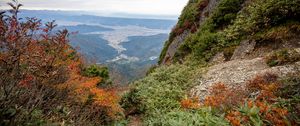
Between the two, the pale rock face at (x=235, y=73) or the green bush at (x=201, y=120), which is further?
the pale rock face at (x=235, y=73)

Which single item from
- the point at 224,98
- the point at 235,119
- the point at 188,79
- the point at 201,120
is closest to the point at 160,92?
the point at 188,79

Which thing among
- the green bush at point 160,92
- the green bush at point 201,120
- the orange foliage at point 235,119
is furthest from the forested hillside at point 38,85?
the orange foliage at point 235,119

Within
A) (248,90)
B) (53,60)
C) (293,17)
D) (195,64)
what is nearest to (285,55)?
(248,90)

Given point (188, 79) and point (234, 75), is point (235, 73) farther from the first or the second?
point (188, 79)

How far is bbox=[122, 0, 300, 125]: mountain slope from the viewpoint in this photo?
7773mm

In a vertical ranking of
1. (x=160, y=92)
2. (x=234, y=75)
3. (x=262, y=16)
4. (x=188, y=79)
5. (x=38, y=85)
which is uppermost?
(x=262, y=16)

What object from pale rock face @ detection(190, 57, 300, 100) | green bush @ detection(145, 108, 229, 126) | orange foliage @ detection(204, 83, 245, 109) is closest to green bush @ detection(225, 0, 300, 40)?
pale rock face @ detection(190, 57, 300, 100)

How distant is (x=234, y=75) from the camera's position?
12.7 m

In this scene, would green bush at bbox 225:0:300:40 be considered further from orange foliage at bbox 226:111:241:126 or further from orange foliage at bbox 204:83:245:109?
orange foliage at bbox 226:111:241:126

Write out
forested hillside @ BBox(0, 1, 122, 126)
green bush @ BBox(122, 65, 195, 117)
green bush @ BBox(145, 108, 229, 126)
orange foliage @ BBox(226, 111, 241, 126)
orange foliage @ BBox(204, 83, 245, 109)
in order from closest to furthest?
forested hillside @ BBox(0, 1, 122, 126)
orange foliage @ BBox(226, 111, 241, 126)
green bush @ BBox(145, 108, 229, 126)
orange foliage @ BBox(204, 83, 245, 109)
green bush @ BBox(122, 65, 195, 117)

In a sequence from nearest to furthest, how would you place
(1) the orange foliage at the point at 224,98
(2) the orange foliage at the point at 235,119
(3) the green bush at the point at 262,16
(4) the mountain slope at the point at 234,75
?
1. (2) the orange foliage at the point at 235,119
2. (4) the mountain slope at the point at 234,75
3. (1) the orange foliage at the point at 224,98
4. (3) the green bush at the point at 262,16

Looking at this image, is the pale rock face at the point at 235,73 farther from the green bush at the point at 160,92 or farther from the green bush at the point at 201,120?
→ the green bush at the point at 201,120

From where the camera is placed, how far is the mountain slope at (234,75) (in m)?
7.77

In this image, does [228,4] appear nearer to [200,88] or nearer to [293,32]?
[293,32]
